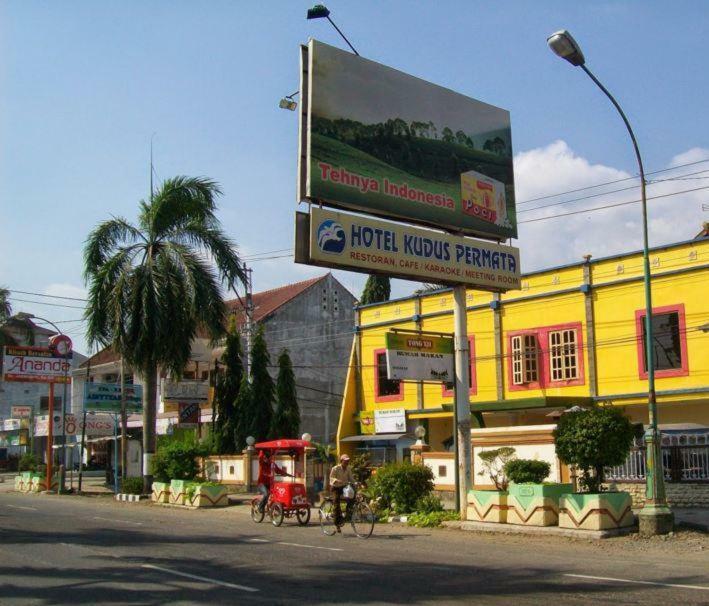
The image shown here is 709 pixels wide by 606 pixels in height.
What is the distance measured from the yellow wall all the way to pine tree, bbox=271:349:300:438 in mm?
4849

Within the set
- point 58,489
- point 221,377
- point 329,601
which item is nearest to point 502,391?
point 221,377

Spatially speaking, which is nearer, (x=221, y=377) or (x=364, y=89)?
(x=364, y=89)

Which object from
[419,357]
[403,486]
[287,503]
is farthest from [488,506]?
[287,503]

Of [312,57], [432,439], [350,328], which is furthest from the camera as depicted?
[350,328]

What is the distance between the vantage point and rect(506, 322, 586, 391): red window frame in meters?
30.7

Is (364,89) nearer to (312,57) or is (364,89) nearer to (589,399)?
(312,57)

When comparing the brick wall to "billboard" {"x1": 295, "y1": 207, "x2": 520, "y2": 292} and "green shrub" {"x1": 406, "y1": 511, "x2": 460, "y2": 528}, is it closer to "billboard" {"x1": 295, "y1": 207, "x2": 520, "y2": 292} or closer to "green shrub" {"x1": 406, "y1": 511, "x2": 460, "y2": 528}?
"green shrub" {"x1": 406, "y1": 511, "x2": 460, "y2": 528}

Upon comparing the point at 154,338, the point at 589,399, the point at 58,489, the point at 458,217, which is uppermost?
the point at 458,217

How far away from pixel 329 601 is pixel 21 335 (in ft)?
161

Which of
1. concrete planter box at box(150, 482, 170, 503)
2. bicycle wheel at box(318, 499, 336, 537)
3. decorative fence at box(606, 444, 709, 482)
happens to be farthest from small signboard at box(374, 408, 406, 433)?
bicycle wheel at box(318, 499, 336, 537)

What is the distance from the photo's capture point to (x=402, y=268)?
20156 mm

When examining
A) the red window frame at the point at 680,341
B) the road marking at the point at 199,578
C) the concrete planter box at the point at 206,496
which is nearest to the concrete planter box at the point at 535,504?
the road marking at the point at 199,578

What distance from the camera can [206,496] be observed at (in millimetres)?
27984

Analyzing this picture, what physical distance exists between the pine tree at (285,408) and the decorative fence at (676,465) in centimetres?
1562
